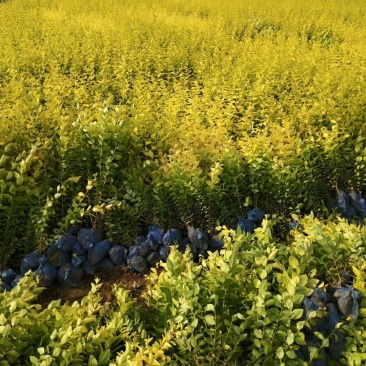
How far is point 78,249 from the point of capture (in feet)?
10.9

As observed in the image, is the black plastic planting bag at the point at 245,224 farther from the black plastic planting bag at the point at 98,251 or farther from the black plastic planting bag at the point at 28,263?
the black plastic planting bag at the point at 28,263

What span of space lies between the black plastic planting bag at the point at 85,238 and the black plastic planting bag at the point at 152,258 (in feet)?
1.48

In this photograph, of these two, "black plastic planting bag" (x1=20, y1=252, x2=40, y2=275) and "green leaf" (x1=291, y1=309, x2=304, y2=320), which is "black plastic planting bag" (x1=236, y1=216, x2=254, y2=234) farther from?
"black plastic planting bag" (x1=20, y1=252, x2=40, y2=275)

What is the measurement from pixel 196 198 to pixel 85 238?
2.96 ft

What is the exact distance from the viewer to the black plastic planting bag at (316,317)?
218 cm

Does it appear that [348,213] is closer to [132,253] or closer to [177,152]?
[177,152]

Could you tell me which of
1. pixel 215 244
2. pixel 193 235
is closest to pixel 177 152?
pixel 193 235

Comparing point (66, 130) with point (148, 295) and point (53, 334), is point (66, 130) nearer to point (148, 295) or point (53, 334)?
point (148, 295)

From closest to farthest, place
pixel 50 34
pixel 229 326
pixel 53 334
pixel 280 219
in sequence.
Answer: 1. pixel 53 334
2. pixel 229 326
3. pixel 280 219
4. pixel 50 34

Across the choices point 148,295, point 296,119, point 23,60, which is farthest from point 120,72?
point 148,295

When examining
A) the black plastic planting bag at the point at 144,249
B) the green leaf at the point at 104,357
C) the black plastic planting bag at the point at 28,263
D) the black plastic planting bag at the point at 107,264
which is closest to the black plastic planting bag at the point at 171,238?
the black plastic planting bag at the point at 144,249

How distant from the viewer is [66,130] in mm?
3709

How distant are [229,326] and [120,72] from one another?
4570mm

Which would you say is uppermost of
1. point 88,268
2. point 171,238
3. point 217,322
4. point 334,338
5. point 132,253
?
point 217,322
